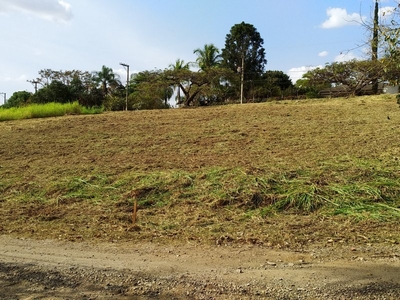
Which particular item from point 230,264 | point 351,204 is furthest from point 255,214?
point 230,264

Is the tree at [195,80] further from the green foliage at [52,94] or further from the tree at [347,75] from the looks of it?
the green foliage at [52,94]

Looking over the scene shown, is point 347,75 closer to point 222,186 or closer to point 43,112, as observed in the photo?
point 43,112

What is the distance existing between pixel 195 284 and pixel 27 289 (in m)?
1.37

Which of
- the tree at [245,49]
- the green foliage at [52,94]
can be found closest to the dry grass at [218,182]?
the green foliage at [52,94]

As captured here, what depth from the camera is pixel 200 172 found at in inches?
287

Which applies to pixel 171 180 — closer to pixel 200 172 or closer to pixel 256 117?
pixel 200 172

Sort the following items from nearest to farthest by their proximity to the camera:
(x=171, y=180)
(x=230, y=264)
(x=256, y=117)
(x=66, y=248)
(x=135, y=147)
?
(x=230, y=264) → (x=66, y=248) → (x=171, y=180) → (x=135, y=147) → (x=256, y=117)

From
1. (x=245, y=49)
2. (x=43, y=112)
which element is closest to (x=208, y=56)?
(x=245, y=49)

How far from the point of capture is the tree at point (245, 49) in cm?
3347

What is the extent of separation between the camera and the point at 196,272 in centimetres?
349

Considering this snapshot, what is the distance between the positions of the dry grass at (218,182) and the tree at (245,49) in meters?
A: 22.5

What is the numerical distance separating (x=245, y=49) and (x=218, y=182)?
28.7m

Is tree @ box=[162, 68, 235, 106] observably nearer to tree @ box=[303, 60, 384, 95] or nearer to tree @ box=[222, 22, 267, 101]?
tree @ box=[303, 60, 384, 95]

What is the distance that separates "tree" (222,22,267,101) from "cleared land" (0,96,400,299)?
22596mm
